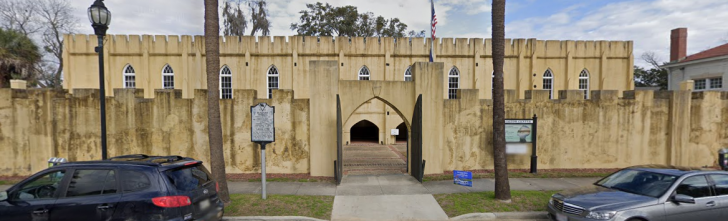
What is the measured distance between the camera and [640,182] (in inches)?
243

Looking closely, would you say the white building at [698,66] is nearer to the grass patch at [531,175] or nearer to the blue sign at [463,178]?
the grass patch at [531,175]

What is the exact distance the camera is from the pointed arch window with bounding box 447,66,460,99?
2094 centimetres

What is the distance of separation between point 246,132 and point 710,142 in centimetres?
1945

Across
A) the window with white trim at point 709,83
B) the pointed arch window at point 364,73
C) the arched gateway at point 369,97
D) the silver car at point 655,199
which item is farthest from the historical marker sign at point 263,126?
the window with white trim at point 709,83

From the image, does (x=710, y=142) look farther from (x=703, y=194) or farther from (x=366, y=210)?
(x=366, y=210)

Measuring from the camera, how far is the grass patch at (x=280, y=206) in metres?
7.11

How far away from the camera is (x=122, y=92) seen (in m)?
10.9

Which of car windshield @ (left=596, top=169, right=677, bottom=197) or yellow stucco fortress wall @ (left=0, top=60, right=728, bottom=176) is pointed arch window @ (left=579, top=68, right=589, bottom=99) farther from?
car windshield @ (left=596, top=169, right=677, bottom=197)

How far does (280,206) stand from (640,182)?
8.26 metres

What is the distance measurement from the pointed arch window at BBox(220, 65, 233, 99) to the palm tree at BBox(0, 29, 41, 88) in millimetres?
15417

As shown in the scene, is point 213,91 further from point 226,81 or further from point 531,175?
point 226,81

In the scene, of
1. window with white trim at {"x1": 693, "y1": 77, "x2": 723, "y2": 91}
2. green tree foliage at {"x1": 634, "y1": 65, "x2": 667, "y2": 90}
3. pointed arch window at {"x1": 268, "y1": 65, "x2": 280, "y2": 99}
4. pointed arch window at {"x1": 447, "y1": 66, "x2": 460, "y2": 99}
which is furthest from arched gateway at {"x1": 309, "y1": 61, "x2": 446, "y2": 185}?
green tree foliage at {"x1": 634, "y1": 65, "x2": 667, "y2": 90}

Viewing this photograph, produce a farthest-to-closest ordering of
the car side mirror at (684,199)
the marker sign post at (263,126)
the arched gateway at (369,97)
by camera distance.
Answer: the arched gateway at (369,97)
the marker sign post at (263,126)
the car side mirror at (684,199)

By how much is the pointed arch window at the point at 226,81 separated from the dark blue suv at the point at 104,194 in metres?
16.1
